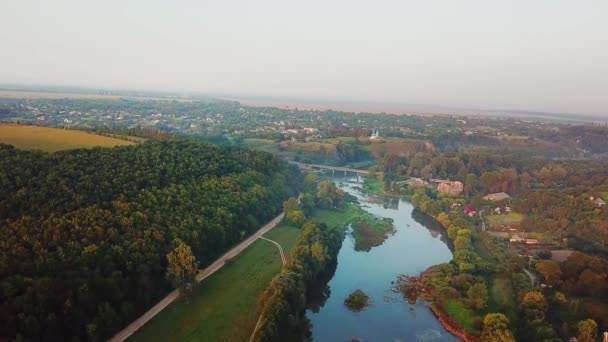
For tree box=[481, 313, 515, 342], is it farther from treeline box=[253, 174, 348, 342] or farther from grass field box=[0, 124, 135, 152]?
grass field box=[0, 124, 135, 152]

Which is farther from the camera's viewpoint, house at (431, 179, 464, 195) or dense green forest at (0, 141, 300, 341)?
house at (431, 179, 464, 195)

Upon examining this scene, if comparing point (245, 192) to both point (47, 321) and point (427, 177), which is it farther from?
point (427, 177)

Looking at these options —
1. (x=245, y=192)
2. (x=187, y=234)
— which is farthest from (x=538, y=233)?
(x=187, y=234)

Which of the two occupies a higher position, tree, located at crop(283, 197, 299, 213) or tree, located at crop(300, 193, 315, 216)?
tree, located at crop(283, 197, 299, 213)

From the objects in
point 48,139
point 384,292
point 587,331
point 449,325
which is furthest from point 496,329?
point 48,139

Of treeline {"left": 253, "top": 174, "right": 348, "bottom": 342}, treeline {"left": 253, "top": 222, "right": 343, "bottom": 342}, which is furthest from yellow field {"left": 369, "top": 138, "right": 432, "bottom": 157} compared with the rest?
treeline {"left": 253, "top": 222, "right": 343, "bottom": 342}

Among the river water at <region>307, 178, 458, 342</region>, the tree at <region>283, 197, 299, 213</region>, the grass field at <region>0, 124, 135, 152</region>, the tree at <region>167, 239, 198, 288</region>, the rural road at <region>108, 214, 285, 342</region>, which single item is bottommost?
the river water at <region>307, 178, 458, 342</region>
